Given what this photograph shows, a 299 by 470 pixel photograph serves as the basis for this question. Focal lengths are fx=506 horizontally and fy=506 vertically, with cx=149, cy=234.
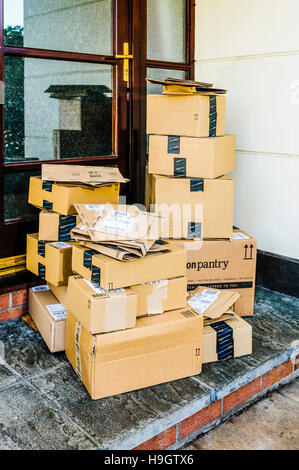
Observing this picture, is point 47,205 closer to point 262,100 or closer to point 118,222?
point 118,222

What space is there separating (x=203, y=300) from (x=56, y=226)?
815 millimetres

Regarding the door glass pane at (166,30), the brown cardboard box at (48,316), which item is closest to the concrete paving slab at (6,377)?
the brown cardboard box at (48,316)

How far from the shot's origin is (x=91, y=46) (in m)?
2.97

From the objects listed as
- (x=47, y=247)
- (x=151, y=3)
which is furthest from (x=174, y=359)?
(x=151, y=3)

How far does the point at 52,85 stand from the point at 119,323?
4.89 feet

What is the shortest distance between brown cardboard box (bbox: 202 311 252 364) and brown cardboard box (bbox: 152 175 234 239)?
55 centimetres

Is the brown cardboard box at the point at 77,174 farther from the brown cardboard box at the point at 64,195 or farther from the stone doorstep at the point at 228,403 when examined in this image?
the stone doorstep at the point at 228,403

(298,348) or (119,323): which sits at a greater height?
(119,323)

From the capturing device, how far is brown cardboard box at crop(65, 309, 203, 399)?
6.53 feet
